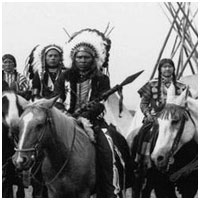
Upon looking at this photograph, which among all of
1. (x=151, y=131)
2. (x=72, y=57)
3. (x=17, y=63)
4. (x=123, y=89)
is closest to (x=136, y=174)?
(x=151, y=131)

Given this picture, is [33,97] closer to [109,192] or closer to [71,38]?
[71,38]

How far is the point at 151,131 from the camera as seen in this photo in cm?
565

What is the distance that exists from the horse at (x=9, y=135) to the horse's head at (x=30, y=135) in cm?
76

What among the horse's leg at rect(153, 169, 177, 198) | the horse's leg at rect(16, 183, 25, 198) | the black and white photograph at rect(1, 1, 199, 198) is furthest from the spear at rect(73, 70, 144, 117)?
the horse's leg at rect(16, 183, 25, 198)

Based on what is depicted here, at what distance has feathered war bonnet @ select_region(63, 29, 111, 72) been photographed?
5.78m

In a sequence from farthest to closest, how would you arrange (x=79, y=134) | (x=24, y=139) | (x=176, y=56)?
(x=176, y=56)
(x=79, y=134)
(x=24, y=139)

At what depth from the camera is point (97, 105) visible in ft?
17.9

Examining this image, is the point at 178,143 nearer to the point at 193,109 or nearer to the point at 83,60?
the point at 193,109

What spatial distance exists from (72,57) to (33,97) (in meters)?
0.78

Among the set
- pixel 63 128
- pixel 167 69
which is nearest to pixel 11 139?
pixel 63 128

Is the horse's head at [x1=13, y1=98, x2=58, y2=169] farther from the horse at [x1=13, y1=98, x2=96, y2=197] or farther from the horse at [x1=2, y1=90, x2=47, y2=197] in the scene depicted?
the horse at [x1=2, y1=90, x2=47, y2=197]

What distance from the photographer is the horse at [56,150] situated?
449 cm

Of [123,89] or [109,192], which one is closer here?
[109,192]

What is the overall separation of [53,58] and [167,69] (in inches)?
57.8
